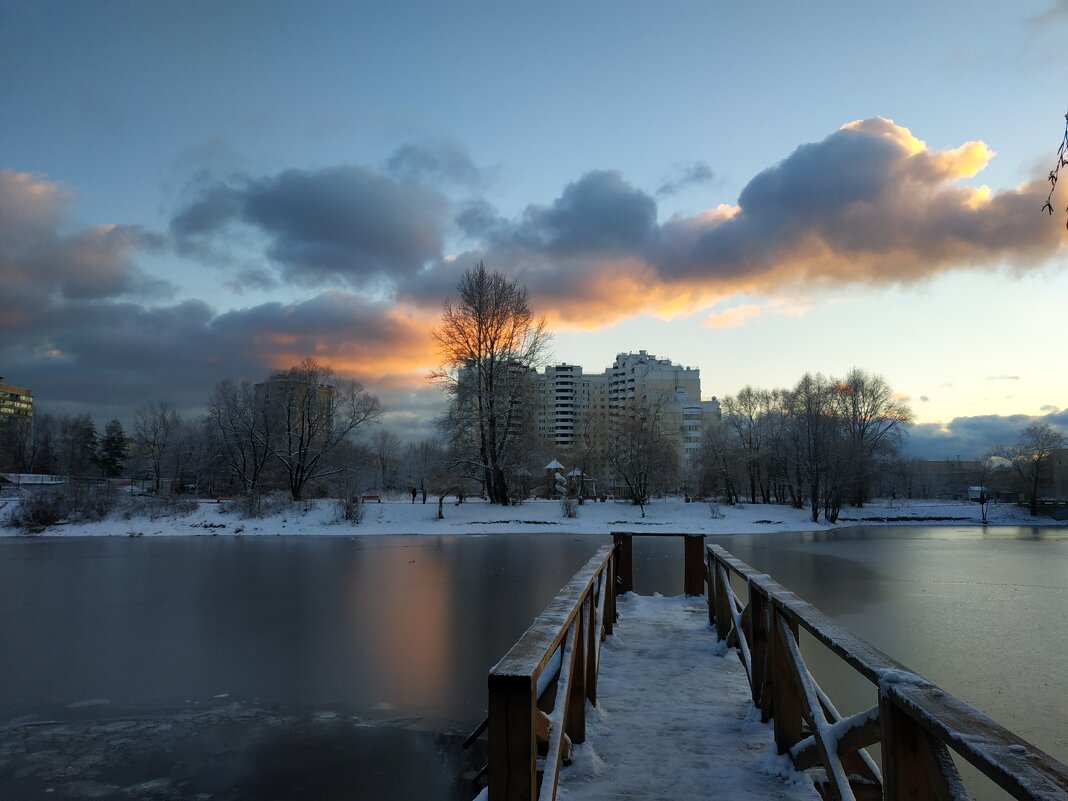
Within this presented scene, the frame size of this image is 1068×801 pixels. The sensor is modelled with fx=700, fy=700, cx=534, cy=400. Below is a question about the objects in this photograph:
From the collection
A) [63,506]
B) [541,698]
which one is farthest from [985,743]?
[63,506]

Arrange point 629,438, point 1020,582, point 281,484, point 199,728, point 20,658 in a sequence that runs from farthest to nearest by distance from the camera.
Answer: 1. point 281,484
2. point 629,438
3. point 1020,582
4. point 20,658
5. point 199,728

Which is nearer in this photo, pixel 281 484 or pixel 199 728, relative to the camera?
pixel 199 728

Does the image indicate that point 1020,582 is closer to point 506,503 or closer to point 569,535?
point 569,535

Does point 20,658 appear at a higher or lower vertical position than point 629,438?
lower

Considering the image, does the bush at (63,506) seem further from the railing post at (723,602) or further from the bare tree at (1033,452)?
the bare tree at (1033,452)

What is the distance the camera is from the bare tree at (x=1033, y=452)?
189 feet

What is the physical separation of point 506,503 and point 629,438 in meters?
9.61

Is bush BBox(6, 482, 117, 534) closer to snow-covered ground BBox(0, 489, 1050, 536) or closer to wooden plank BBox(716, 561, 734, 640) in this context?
snow-covered ground BBox(0, 489, 1050, 536)

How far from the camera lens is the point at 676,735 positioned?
4609 mm

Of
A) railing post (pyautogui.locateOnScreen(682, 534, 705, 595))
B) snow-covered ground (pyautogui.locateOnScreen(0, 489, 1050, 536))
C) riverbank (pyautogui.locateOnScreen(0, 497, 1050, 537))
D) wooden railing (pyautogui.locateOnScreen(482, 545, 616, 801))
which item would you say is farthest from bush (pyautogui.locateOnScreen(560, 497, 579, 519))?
wooden railing (pyautogui.locateOnScreen(482, 545, 616, 801))

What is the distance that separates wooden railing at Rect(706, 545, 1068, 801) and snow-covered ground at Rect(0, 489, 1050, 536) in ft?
99.1

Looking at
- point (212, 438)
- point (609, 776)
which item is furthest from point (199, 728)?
point (212, 438)

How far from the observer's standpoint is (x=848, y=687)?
7363 mm

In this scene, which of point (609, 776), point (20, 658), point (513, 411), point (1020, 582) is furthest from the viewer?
point (513, 411)
